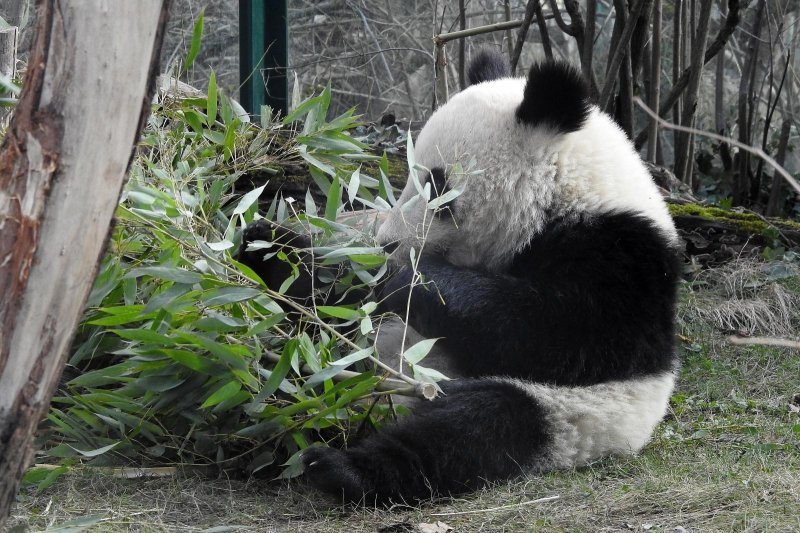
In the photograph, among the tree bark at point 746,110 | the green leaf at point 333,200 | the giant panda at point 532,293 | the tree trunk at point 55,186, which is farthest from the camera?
the tree bark at point 746,110

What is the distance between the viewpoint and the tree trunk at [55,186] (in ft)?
4.67

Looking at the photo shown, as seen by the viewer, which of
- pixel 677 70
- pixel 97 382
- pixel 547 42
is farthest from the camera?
pixel 677 70

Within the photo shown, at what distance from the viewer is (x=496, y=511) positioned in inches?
94.2

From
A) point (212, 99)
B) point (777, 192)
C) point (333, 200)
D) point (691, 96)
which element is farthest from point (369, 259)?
point (777, 192)

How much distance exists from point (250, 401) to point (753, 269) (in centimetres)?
320

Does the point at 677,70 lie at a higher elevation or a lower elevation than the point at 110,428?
higher

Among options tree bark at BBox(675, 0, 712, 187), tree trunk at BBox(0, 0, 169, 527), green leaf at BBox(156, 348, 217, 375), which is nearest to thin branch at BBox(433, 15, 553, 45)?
tree bark at BBox(675, 0, 712, 187)

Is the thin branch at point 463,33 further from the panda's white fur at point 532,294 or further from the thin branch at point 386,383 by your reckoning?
the thin branch at point 386,383

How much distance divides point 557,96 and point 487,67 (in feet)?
2.68

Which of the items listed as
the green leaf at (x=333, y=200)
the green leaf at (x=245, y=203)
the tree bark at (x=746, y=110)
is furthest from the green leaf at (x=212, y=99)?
the tree bark at (x=746, y=110)

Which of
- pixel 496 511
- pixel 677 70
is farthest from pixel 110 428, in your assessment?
pixel 677 70

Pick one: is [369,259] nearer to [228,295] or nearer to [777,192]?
[228,295]

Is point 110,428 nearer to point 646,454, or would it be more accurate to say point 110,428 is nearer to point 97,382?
point 97,382

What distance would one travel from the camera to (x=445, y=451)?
2561 millimetres
